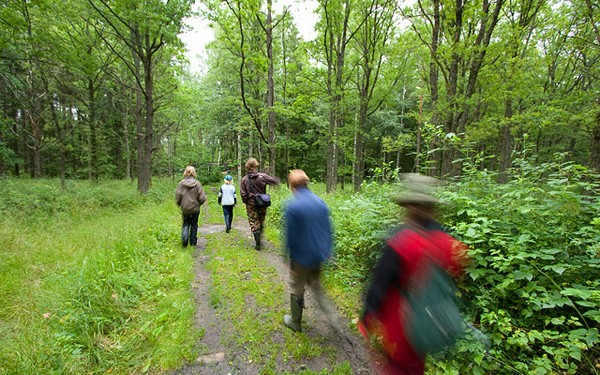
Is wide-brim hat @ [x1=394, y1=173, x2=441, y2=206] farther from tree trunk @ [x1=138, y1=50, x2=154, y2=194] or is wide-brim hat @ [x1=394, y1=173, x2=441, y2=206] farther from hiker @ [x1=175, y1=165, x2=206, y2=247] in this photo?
tree trunk @ [x1=138, y1=50, x2=154, y2=194]

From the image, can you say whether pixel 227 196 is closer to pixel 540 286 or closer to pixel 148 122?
pixel 540 286

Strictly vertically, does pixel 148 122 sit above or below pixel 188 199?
above

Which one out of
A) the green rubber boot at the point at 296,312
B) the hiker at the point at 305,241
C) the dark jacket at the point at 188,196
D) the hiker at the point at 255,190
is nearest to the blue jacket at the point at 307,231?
the hiker at the point at 305,241

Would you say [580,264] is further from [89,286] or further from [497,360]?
[89,286]

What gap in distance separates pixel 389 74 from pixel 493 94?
266 inches

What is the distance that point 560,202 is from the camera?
10.0 ft

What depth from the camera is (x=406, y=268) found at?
1.79 meters

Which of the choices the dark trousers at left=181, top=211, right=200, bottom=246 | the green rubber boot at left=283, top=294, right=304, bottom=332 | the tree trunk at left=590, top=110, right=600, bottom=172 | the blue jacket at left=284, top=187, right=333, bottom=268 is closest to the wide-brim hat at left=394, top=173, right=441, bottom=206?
the blue jacket at left=284, top=187, right=333, bottom=268

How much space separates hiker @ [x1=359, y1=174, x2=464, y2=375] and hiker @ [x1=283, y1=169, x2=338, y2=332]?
3.52ft

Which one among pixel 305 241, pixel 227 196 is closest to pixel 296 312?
pixel 305 241

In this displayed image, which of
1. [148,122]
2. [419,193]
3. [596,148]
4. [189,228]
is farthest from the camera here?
[148,122]

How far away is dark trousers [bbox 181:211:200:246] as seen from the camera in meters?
6.36

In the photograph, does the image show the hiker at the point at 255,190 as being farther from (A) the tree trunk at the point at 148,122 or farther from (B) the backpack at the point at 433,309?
(A) the tree trunk at the point at 148,122

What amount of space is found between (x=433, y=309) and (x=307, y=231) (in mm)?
1621
